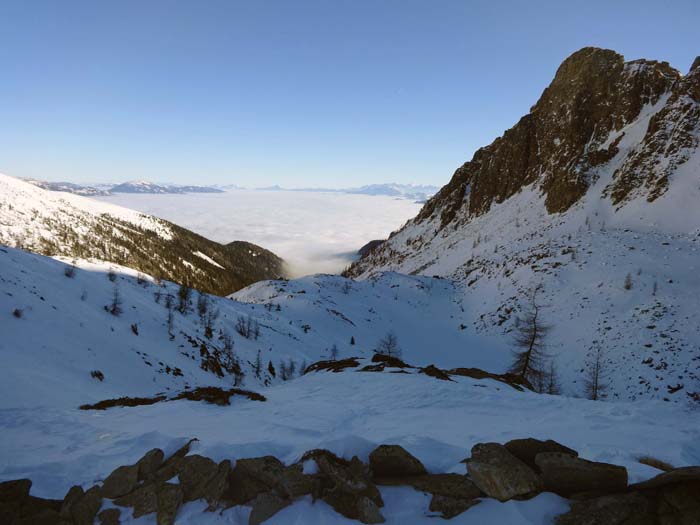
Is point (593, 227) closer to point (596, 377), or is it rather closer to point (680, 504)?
point (596, 377)

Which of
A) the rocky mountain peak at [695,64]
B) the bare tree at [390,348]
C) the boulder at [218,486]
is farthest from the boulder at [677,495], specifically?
the rocky mountain peak at [695,64]

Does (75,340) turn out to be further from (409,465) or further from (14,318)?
(409,465)

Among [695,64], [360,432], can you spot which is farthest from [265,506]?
[695,64]

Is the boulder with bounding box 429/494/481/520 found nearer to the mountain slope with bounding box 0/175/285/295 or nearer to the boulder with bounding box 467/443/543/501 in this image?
the boulder with bounding box 467/443/543/501

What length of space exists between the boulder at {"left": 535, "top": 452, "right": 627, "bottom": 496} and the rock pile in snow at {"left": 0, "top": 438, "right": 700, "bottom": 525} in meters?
0.01

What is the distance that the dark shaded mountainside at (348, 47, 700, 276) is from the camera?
5175cm

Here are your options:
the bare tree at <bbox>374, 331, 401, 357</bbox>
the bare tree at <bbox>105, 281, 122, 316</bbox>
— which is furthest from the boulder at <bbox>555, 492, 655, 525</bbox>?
the bare tree at <bbox>374, 331, 401, 357</bbox>

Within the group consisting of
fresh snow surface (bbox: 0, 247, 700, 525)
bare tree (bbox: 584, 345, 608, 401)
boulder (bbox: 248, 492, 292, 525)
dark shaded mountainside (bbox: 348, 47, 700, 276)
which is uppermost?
dark shaded mountainside (bbox: 348, 47, 700, 276)

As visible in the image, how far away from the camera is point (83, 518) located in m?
5.19

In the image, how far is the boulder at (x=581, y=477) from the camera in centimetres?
429

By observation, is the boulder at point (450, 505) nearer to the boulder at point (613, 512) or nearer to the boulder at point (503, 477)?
the boulder at point (503, 477)

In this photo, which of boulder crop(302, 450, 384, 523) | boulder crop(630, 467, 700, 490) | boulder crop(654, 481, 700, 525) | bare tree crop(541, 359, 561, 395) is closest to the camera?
boulder crop(654, 481, 700, 525)

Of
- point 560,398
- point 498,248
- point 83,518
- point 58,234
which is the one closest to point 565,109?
point 498,248

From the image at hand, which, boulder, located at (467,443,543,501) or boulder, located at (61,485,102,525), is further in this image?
boulder, located at (61,485,102,525)
